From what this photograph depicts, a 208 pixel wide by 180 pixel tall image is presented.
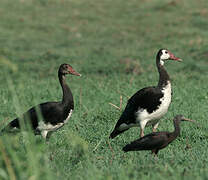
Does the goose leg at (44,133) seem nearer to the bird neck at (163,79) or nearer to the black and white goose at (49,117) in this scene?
the black and white goose at (49,117)

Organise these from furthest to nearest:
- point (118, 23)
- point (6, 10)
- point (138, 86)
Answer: point (6, 10) < point (118, 23) < point (138, 86)

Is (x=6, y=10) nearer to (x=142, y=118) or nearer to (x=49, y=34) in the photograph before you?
(x=49, y=34)

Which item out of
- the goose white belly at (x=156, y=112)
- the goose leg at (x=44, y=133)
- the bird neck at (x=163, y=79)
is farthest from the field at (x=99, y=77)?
the bird neck at (x=163, y=79)

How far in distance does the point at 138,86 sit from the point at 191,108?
282cm

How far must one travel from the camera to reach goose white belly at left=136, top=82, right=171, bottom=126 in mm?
7270

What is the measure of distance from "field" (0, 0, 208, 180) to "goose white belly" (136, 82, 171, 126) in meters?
0.45

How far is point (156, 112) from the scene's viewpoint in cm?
728

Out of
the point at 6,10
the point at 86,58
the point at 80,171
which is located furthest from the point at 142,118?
the point at 6,10

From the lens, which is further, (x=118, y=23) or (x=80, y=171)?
(x=118, y=23)

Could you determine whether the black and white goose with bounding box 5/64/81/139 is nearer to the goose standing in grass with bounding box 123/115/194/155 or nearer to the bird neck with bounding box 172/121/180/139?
the goose standing in grass with bounding box 123/115/194/155

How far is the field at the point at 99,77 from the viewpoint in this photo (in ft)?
16.2

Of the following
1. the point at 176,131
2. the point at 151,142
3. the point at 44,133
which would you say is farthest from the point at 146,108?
the point at 44,133

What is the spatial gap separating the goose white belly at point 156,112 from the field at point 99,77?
45 centimetres

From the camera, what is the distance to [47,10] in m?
30.7
